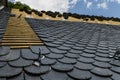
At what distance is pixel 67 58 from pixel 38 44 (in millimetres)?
1235

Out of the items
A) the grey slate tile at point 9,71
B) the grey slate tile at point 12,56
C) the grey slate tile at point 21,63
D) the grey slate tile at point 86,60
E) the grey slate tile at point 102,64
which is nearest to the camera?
the grey slate tile at point 9,71

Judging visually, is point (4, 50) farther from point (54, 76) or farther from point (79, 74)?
point (79, 74)

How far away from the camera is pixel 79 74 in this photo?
3.87m

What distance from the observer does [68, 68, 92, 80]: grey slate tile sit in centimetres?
373

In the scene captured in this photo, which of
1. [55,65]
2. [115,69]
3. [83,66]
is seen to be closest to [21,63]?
[55,65]

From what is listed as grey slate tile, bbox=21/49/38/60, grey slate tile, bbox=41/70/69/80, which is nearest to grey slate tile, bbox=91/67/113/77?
grey slate tile, bbox=41/70/69/80

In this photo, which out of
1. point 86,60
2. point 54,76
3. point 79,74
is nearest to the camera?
point 54,76

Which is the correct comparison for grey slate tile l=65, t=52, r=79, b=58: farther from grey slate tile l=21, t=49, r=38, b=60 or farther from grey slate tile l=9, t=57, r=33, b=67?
grey slate tile l=9, t=57, r=33, b=67

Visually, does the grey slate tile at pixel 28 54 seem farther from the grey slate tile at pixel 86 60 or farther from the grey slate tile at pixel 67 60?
Answer: the grey slate tile at pixel 86 60

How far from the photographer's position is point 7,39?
5.55 metres

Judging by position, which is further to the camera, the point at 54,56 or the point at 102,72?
the point at 54,56

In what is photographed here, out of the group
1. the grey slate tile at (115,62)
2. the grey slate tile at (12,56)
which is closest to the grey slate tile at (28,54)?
the grey slate tile at (12,56)

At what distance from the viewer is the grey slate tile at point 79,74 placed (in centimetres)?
373

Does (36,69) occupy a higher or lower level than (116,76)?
higher
